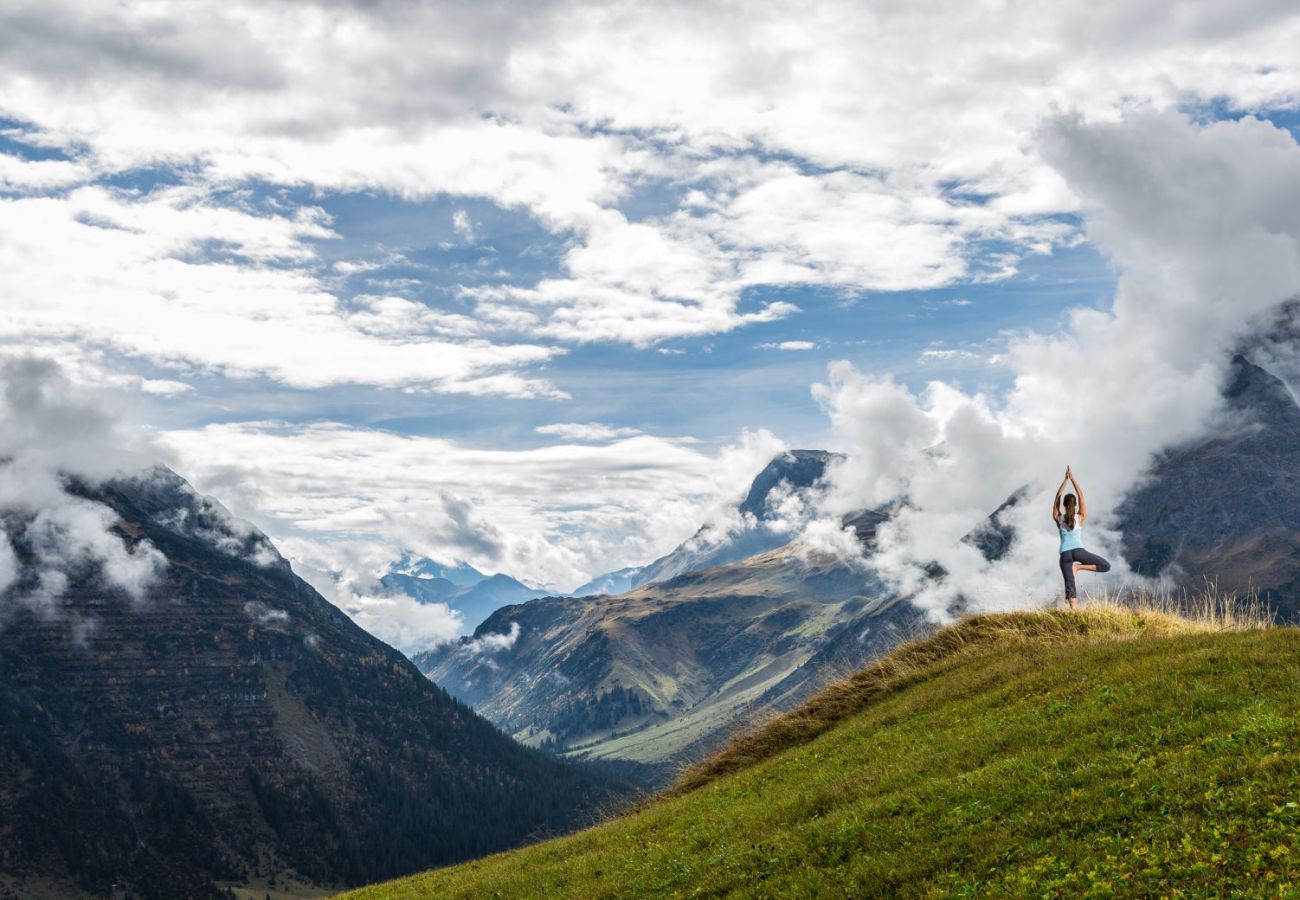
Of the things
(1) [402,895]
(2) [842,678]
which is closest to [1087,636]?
(2) [842,678]

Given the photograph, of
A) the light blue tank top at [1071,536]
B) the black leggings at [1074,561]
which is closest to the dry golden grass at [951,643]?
the black leggings at [1074,561]

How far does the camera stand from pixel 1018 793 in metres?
18.1

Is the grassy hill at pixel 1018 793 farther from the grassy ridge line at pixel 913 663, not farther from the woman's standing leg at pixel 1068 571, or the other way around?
the woman's standing leg at pixel 1068 571

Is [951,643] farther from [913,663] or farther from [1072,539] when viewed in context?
[1072,539]

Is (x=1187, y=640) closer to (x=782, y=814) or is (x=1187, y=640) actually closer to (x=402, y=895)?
(x=782, y=814)

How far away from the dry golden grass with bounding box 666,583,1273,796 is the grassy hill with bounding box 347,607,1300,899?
0.61 feet

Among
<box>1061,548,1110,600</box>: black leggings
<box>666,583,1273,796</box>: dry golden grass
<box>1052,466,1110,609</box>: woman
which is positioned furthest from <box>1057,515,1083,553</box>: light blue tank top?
<box>666,583,1273,796</box>: dry golden grass

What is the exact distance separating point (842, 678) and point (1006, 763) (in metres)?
17.6

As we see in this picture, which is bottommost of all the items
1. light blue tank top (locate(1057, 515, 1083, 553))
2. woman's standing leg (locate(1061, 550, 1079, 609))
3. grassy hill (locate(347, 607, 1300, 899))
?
grassy hill (locate(347, 607, 1300, 899))

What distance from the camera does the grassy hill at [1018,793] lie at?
14.6 meters

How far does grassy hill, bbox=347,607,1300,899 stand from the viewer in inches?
575

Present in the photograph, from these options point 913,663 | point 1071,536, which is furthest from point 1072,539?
point 913,663

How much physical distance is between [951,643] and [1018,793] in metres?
18.6

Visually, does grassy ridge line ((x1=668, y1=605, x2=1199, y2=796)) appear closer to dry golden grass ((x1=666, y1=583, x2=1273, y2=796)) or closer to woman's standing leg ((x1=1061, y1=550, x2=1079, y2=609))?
dry golden grass ((x1=666, y1=583, x2=1273, y2=796))
